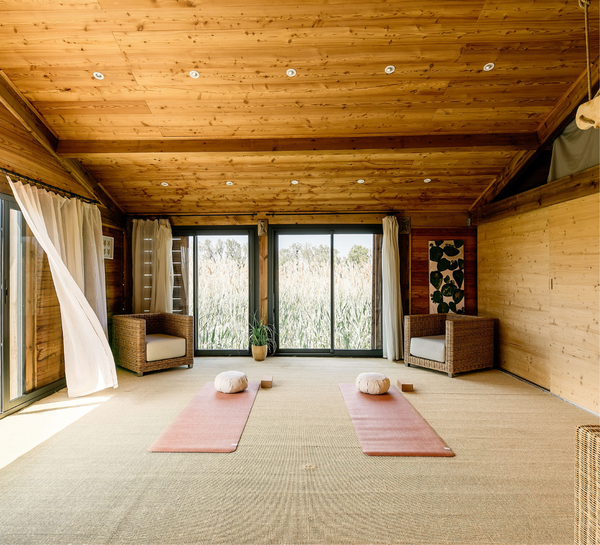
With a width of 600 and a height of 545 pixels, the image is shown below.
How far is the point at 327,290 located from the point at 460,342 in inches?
80.9

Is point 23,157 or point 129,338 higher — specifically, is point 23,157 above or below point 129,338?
above

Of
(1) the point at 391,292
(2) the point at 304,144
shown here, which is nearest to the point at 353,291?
(1) the point at 391,292

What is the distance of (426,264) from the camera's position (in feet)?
18.4

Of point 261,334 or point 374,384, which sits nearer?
point 374,384

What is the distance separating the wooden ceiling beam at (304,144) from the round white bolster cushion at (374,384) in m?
2.49

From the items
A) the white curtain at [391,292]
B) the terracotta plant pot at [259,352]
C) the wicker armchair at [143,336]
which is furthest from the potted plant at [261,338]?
the white curtain at [391,292]

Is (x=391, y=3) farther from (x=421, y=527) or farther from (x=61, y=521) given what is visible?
(x=61, y=521)

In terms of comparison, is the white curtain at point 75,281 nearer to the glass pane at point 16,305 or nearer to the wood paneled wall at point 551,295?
the glass pane at point 16,305

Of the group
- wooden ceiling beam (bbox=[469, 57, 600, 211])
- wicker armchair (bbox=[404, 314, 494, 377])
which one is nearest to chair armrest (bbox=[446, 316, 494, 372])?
wicker armchair (bbox=[404, 314, 494, 377])

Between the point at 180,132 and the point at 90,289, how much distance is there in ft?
7.23

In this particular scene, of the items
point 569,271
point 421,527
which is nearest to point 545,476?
point 421,527

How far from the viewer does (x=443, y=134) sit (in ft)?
13.0

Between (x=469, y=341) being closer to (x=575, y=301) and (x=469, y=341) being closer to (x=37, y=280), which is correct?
(x=575, y=301)

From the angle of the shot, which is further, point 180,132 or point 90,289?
point 90,289
